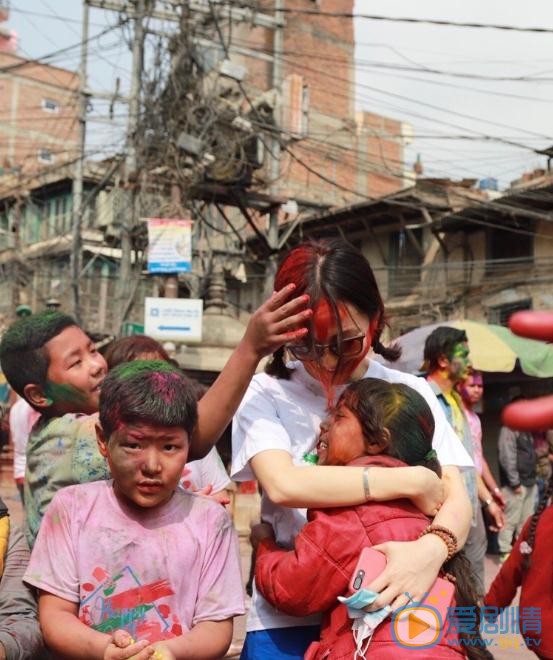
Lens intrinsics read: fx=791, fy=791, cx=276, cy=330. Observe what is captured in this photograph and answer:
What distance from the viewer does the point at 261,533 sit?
219cm

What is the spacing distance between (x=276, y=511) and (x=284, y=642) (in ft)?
1.11

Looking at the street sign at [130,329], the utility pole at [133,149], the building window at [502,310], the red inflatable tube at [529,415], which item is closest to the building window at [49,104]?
the utility pole at [133,149]

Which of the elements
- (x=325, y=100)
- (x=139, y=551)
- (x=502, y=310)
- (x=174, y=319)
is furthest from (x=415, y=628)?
(x=325, y=100)

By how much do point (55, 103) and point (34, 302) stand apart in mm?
18433

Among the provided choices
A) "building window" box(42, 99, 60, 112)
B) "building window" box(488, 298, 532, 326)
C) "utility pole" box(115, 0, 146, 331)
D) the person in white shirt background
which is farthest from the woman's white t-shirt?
"building window" box(42, 99, 60, 112)

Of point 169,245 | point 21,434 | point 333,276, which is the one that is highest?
point 169,245

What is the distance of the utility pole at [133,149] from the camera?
615 inches

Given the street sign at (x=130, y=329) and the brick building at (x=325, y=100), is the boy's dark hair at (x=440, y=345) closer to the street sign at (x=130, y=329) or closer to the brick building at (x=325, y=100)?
the street sign at (x=130, y=329)

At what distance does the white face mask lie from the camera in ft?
6.08

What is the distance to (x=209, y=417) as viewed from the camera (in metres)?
2.17

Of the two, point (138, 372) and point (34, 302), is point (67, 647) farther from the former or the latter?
point (34, 302)

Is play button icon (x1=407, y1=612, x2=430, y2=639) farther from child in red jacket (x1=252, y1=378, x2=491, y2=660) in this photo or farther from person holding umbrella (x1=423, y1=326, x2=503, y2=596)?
person holding umbrella (x1=423, y1=326, x2=503, y2=596)

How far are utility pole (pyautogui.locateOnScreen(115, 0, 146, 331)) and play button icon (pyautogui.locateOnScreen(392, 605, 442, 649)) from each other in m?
14.4

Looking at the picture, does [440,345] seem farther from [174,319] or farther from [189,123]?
[189,123]
